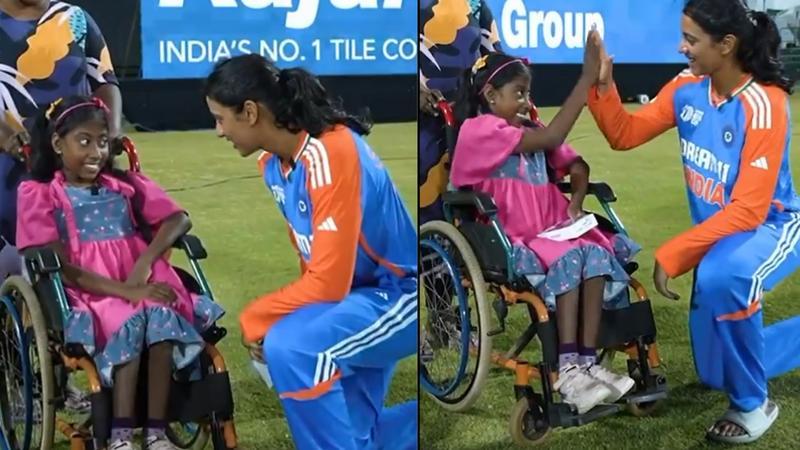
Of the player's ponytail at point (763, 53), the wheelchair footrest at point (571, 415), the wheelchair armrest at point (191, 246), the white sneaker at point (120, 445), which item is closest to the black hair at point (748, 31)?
the player's ponytail at point (763, 53)

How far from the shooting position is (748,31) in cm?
238

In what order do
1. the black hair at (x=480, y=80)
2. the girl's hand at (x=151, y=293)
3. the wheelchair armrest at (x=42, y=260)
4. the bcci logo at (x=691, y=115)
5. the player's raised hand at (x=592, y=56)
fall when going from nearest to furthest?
1. the wheelchair armrest at (x=42, y=260)
2. the girl's hand at (x=151, y=293)
3. the black hair at (x=480, y=80)
4. the player's raised hand at (x=592, y=56)
5. the bcci logo at (x=691, y=115)

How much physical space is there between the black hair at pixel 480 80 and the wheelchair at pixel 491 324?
4cm

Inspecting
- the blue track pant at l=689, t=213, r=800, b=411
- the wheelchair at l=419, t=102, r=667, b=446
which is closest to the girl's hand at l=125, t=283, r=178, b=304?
the wheelchair at l=419, t=102, r=667, b=446

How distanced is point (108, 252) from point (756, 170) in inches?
62.7

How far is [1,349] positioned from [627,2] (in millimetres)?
1719

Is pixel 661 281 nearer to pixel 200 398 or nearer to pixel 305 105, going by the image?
pixel 305 105

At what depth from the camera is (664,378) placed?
2.49 meters

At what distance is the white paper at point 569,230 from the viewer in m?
2.36

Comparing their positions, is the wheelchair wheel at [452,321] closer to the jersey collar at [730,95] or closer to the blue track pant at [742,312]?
the blue track pant at [742,312]

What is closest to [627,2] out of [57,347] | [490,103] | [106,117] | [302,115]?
[490,103]

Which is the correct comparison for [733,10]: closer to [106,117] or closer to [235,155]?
[235,155]

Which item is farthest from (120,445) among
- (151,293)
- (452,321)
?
(452,321)

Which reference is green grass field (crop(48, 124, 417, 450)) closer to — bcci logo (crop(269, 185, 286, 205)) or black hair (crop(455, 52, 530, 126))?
bcci logo (crop(269, 185, 286, 205))
